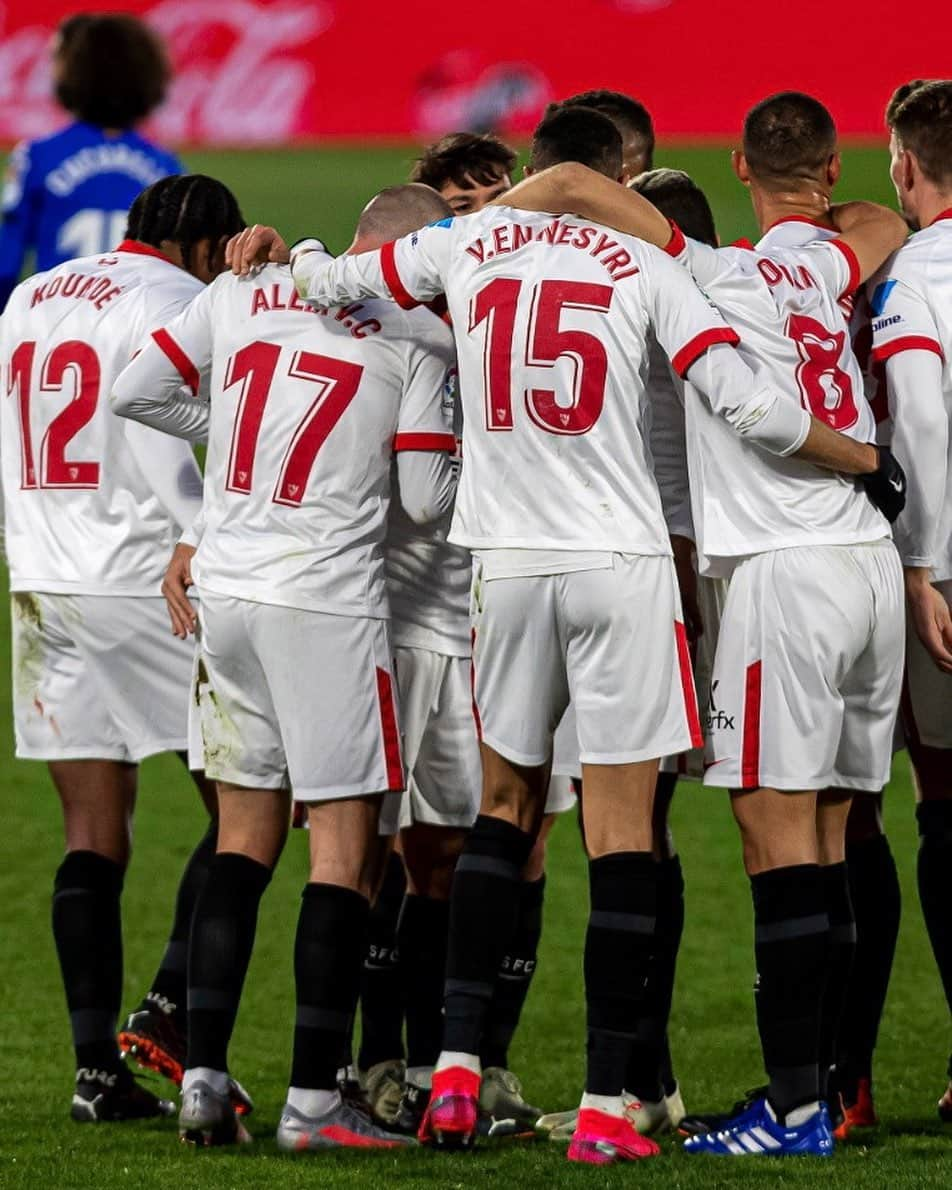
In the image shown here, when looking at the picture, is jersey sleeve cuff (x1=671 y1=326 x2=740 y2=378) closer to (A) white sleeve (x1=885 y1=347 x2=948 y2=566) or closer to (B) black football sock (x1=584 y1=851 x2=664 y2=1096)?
(A) white sleeve (x1=885 y1=347 x2=948 y2=566)

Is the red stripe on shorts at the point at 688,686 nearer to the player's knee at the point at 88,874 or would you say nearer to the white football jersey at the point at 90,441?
the white football jersey at the point at 90,441

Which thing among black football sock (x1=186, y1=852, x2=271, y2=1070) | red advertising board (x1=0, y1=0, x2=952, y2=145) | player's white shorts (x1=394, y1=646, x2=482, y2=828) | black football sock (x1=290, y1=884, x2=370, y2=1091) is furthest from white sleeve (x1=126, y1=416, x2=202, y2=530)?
red advertising board (x1=0, y1=0, x2=952, y2=145)

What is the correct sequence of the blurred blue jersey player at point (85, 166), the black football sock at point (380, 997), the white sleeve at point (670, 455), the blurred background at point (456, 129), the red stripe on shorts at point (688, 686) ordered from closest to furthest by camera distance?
the red stripe on shorts at point (688, 686) → the white sleeve at point (670, 455) → the black football sock at point (380, 997) → the blurred background at point (456, 129) → the blurred blue jersey player at point (85, 166)

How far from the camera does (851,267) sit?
13.1ft

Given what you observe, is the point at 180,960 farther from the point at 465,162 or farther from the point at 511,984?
the point at 465,162

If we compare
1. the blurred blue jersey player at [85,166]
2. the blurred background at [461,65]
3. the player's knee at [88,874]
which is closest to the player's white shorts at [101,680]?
the player's knee at [88,874]

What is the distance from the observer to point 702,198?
14.0 feet

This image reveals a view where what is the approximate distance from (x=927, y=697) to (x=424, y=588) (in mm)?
1100

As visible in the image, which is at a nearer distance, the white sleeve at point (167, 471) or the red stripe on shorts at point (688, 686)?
the red stripe on shorts at point (688, 686)

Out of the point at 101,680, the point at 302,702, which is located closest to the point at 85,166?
the point at 101,680

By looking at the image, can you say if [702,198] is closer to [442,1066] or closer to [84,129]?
[442,1066]

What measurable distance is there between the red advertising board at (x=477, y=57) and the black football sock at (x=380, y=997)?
17665 millimetres

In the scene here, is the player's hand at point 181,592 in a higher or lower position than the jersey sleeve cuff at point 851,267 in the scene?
lower

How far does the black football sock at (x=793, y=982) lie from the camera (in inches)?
148
